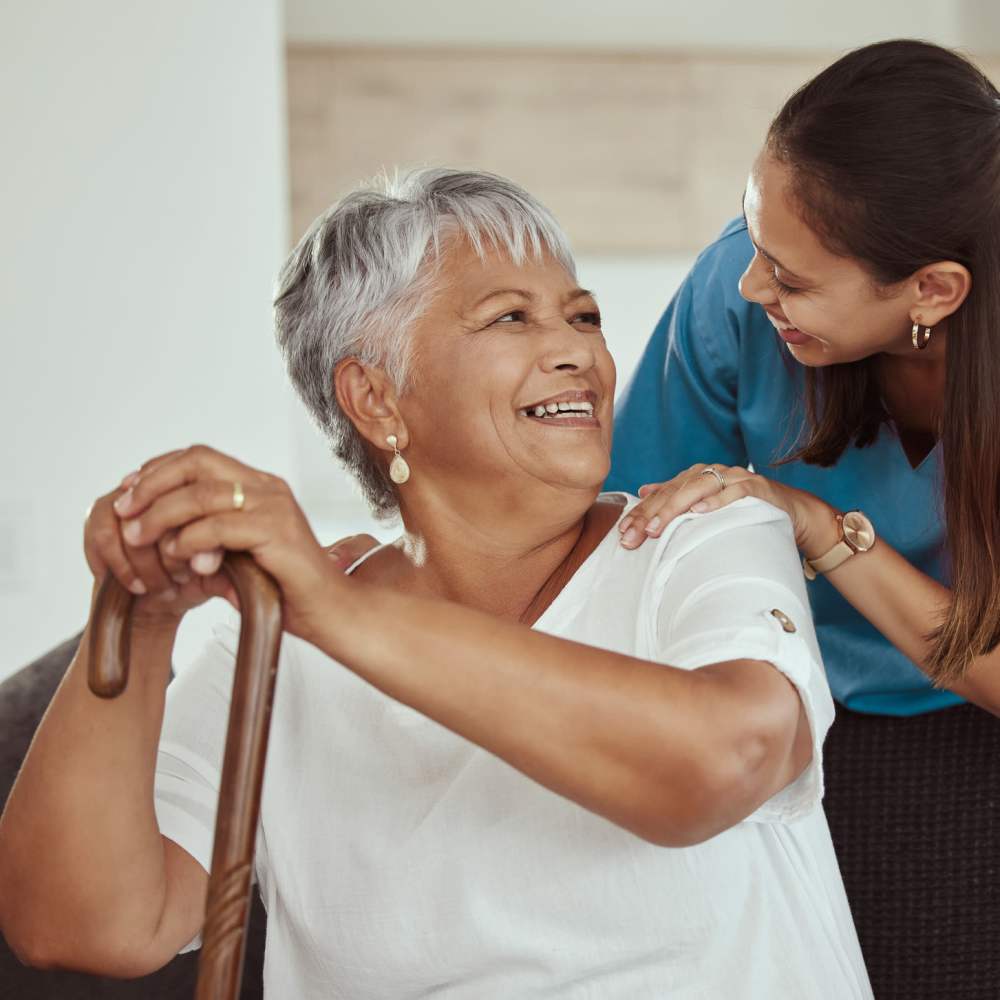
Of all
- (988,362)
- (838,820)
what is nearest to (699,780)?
(988,362)

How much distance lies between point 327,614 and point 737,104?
3989 millimetres

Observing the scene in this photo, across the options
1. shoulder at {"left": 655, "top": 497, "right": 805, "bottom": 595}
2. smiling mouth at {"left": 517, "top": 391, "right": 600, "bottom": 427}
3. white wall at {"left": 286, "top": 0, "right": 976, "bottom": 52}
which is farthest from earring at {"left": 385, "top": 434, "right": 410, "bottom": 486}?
white wall at {"left": 286, "top": 0, "right": 976, "bottom": 52}

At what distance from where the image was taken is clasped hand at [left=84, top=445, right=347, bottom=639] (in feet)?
3.06

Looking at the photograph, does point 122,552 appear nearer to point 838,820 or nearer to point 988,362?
point 988,362

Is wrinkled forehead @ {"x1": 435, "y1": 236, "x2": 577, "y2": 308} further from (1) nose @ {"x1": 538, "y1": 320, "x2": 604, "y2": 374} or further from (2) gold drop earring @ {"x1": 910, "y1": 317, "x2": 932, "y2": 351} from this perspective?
(2) gold drop earring @ {"x1": 910, "y1": 317, "x2": 932, "y2": 351}

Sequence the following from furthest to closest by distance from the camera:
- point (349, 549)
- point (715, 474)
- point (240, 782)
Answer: point (349, 549) < point (715, 474) < point (240, 782)

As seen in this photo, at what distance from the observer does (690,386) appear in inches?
74.1

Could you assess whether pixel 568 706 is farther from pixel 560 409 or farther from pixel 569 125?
pixel 569 125

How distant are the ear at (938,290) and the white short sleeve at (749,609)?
283 millimetres

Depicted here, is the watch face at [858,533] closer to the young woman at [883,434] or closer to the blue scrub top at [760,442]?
the young woman at [883,434]

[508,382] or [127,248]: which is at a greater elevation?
[127,248]

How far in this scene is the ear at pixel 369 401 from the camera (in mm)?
1493

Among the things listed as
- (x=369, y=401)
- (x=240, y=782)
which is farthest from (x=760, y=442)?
(x=240, y=782)

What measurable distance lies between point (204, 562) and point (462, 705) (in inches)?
7.7
